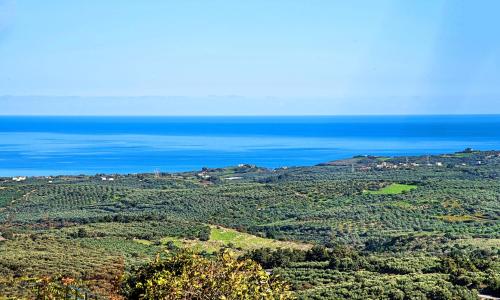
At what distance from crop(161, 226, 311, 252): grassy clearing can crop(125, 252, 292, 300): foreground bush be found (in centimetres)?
2478

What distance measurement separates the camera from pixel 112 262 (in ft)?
92.9

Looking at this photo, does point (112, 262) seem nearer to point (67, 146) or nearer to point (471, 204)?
point (471, 204)

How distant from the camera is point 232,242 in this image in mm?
43562

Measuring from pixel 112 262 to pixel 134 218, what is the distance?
2271cm

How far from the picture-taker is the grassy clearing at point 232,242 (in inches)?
1608

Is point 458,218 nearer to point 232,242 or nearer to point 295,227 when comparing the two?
point 295,227

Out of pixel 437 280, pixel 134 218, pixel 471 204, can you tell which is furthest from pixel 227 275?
pixel 471 204

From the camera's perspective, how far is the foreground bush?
1238cm

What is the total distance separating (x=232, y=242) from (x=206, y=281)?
31011mm

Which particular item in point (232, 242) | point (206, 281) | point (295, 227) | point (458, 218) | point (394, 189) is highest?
point (206, 281)

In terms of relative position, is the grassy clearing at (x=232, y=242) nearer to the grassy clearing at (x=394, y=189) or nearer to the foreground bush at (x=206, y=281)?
the grassy clearing at (x=394, y=189)

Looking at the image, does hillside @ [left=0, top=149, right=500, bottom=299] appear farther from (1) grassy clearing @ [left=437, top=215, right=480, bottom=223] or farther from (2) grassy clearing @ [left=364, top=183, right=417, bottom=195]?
(2) grassy clearing @ [left=364, top=183, right=417, bottom=195]

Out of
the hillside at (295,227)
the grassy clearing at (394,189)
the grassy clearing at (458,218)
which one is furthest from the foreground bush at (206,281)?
the grassy clearing at (394,189)

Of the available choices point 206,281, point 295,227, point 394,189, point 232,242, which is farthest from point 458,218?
point 206,281
